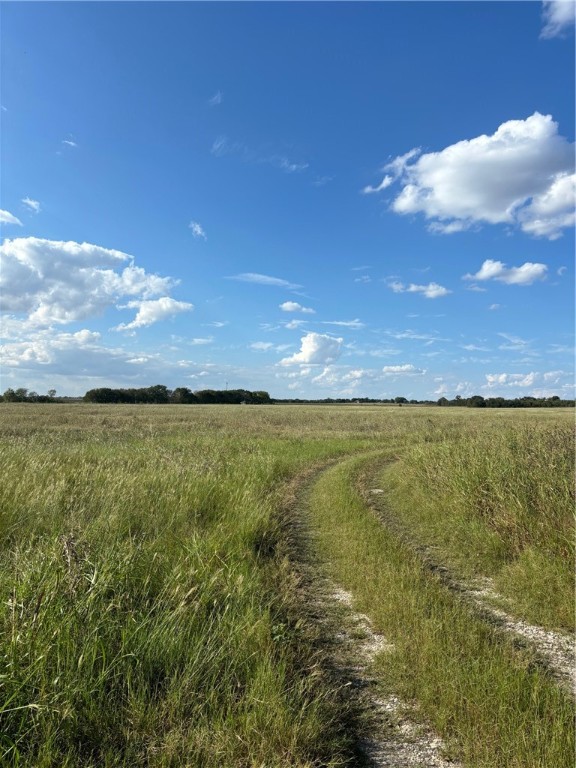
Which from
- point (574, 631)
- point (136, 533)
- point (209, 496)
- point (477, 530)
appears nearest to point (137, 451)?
point (209, 496)

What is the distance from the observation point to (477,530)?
8.54 metres

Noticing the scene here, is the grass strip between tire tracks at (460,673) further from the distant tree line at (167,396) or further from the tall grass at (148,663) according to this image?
the distant tree line at (167,396)

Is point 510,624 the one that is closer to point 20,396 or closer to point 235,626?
point 235,626

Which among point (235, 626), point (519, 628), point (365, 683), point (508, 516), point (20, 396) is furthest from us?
point (20, 396)

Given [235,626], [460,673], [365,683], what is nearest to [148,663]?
[235,626]

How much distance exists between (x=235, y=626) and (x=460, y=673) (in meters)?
2.02

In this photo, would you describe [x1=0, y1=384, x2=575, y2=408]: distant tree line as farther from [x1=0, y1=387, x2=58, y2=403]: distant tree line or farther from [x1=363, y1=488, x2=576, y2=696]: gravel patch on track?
[x1=363, y1=488, x2=576, y2=696]: gravel patch on track

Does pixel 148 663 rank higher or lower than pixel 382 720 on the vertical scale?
higher

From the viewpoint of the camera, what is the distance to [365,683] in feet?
13.6

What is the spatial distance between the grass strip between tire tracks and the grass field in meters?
0.02

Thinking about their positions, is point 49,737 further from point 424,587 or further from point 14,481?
point 14,481

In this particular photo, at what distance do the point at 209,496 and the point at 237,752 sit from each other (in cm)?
680

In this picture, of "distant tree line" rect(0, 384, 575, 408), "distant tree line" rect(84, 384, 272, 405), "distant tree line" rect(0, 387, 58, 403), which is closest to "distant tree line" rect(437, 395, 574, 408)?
"distant tree line" rect(0, 384, 575, 408)

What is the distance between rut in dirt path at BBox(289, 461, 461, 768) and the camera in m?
3.28
